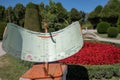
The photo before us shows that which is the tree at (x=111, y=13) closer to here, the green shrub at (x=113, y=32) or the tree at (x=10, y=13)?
the green shrub at (x=113, y=32)

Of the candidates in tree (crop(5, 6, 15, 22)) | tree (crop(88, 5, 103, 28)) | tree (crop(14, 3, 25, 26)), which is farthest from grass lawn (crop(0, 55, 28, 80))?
tree (crop(88, 5, 103, 28))

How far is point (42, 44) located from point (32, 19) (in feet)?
37.0

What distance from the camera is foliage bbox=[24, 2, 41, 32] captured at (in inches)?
624

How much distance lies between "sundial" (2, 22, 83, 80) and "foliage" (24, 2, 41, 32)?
10538mm

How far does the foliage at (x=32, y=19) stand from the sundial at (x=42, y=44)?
1054 centimetres

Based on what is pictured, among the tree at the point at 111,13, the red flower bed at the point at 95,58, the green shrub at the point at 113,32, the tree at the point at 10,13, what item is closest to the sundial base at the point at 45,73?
the red flower bed at the point at 95,58

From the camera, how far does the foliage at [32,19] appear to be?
1585 cm

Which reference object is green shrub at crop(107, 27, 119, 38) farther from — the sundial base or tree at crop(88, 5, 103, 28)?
the sundial base

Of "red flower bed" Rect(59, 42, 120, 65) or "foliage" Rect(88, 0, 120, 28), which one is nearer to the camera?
"red flower bed" Rect(59, 42, 120, 65)

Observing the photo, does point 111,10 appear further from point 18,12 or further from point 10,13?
point 10,13

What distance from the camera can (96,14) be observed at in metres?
37.6

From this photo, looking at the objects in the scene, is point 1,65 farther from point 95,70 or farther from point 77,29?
point 77,29

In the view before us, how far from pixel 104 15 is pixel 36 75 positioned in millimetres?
30568

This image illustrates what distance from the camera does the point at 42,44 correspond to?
5.10 m
